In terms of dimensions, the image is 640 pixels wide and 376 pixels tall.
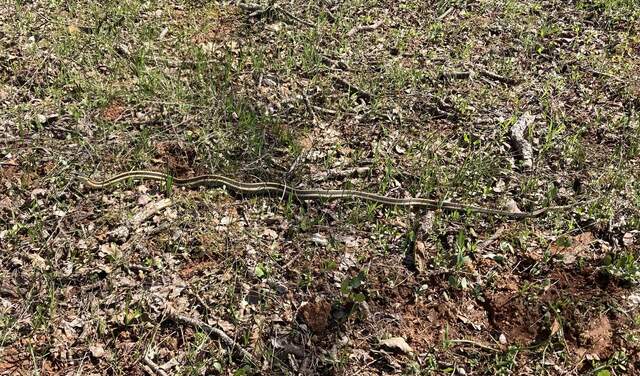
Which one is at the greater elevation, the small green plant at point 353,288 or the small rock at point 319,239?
the small green plant at point 353,288

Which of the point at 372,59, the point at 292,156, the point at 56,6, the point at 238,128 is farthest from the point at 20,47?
the point at 372,59

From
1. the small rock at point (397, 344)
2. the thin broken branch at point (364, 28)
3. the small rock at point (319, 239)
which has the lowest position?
the small rock at point (397, 344)

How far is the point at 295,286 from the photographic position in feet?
12.4

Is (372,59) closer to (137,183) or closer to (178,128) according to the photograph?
(178,128)

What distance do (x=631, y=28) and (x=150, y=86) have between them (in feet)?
15.9

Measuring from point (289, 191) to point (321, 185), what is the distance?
0.90ft

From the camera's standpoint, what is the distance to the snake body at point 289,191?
421 centimetres

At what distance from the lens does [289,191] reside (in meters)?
4.33

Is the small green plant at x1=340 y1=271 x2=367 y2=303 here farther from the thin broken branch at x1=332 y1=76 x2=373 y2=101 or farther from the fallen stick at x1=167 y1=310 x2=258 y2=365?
the thin broken branch at x1=332 y1=76 x2=373 y2=101

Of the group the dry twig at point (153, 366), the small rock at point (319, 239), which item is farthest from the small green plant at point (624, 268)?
the dry twig at point (153, 366)

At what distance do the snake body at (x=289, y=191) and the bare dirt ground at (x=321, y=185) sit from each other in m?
0.07

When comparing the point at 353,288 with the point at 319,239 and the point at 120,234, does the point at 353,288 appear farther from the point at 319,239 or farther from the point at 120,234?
the point at 120,234

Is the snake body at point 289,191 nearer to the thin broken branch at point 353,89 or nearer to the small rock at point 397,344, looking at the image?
the small rock at point 397,344

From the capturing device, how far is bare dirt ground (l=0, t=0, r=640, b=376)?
3479mm
